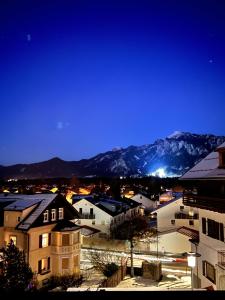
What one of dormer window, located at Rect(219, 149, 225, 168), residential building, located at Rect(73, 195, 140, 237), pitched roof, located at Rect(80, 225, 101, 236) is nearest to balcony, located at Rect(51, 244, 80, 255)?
pitched roof, located at Rect(80, 225, 101, 236)

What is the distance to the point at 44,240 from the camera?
3612cm

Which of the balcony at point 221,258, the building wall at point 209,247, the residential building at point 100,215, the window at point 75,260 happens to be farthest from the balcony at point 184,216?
the balcony at point 221,258

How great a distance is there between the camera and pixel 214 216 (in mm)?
23125

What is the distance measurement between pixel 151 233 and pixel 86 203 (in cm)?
1507

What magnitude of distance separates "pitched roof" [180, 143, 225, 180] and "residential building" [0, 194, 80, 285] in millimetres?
17533

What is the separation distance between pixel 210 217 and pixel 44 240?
65.6 feet

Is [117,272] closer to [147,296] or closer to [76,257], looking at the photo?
[76,257]

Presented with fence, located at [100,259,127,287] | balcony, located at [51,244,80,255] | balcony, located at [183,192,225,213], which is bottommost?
fence, located at [100,259,127,287]

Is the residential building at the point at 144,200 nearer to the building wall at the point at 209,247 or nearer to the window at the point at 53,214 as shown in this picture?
the window at the point at 53,214

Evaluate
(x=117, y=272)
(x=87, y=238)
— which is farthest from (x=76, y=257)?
(x=87, y=238)

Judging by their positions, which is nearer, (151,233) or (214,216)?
(214,216)

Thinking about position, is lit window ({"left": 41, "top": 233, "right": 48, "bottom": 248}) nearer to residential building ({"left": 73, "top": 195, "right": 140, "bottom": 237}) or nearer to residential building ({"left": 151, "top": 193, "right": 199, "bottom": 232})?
residential building ({"left": 73, "top": 195, "right": 140, "bottom": 237})

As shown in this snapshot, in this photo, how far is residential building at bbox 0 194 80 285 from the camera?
34344 mm

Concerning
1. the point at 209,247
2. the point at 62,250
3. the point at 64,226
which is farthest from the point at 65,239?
the point at 209,247
